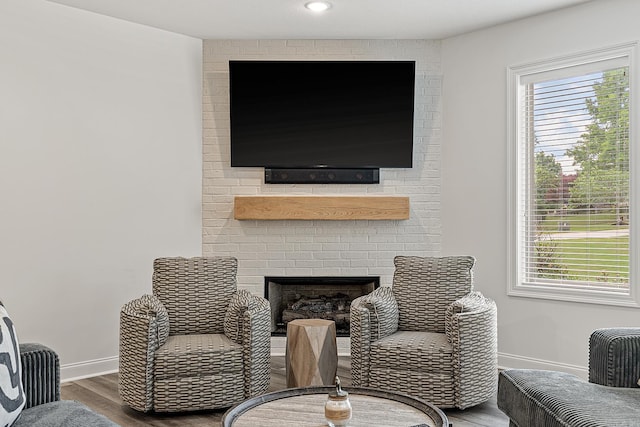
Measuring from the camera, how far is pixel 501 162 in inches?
186

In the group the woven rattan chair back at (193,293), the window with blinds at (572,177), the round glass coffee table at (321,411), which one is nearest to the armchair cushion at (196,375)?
the woven rattan chair back at (193,293)

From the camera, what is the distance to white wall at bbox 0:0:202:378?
159 inches

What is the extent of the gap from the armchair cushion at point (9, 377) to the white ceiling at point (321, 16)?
9.23 feet

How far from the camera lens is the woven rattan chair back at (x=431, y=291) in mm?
3957

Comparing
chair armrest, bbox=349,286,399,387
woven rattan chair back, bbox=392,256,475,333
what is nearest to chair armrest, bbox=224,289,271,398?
chair armrest, bbox=349,286,399,387

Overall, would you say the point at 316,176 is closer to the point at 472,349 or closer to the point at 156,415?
the point at 472,349

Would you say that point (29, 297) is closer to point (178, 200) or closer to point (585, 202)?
point (178, 200)

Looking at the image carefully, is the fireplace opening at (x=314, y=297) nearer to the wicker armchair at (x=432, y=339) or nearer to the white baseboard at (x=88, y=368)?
A: the wicker armchair at (x=432, y=339)

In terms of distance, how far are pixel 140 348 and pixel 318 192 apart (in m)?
2.16

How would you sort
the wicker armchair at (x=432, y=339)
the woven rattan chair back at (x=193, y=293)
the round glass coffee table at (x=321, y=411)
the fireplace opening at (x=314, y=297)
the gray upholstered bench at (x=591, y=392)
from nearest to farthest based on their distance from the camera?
the gray upholstered bench at (x=591, y=392) < the round glass coffee table at (x=321, y=411) < the wicker armchair at (x=432, y=339) < the woven rattan chair back at (x=193, y=293) < the fireplace opening at (x=314, y=297)

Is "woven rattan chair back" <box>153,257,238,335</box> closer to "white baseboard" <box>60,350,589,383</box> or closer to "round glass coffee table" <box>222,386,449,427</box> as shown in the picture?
"white baseboard" <box>60,350,589,383</box>

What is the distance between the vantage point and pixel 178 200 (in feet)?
16.3

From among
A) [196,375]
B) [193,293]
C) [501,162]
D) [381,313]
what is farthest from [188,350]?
[501,162]

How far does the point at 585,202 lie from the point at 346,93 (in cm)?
202
